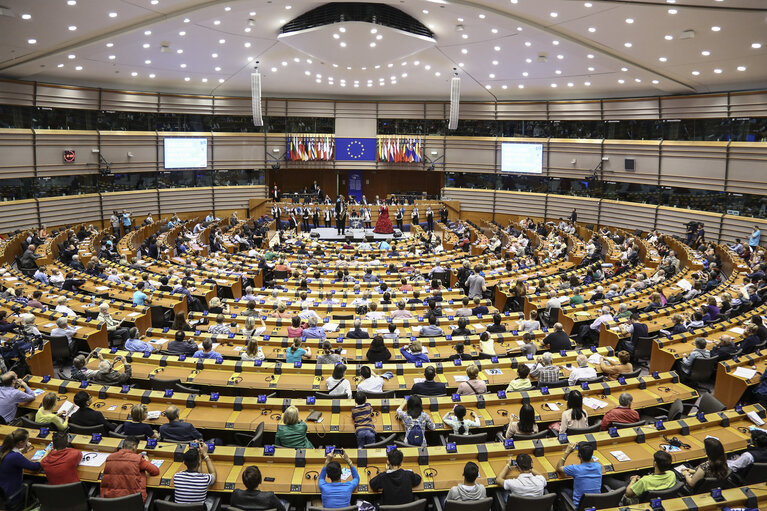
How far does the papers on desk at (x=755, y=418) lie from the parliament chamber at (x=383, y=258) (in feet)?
0.13

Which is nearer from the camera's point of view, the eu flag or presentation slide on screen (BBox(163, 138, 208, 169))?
presentation slide on screen (BBox(163, 138, 208, 169))

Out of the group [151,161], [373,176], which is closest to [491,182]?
[373,176]

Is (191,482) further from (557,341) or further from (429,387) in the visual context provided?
(557,341)

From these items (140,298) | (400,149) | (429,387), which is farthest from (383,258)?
(400,149)

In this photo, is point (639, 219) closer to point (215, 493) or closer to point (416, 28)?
point (416, 28)

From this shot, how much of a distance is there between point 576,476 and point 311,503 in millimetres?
3376

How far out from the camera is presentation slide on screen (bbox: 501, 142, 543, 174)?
3341 centimetres

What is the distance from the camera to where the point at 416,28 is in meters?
22.6

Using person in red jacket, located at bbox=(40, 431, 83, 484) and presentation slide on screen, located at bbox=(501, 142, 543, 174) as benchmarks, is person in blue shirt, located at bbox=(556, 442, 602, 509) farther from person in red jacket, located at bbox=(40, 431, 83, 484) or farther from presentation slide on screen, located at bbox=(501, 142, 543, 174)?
presentation slide on screen, located at bbox=(501, 142, 543, 174)

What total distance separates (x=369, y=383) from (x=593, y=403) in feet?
12.5

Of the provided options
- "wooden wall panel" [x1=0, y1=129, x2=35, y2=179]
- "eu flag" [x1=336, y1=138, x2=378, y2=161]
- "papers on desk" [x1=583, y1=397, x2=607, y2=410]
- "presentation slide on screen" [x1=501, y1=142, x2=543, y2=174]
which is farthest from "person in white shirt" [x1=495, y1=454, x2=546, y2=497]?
"eu flag" [x1=336, y1=138, x2=378, y2=161]

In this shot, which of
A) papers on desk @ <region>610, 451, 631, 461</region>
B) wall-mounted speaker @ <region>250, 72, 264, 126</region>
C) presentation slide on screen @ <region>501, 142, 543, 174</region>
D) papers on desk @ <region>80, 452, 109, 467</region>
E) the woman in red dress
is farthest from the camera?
presentation slide on screen @ <region>501, 142, 543, 174</region>

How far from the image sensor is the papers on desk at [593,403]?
350 inches

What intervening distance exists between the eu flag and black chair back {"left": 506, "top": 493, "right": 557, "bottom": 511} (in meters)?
31.4
